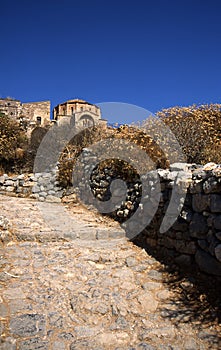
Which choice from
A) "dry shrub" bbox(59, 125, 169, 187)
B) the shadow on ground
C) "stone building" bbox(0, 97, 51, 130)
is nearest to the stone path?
the shadow on ground

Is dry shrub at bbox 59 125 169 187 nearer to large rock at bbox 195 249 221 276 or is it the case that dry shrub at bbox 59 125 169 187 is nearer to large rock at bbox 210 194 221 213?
large rock at bbox 210 194 221 213

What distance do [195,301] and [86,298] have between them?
1.23 meters

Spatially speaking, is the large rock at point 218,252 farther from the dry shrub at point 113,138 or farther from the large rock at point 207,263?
the dry shrub at point 113,138

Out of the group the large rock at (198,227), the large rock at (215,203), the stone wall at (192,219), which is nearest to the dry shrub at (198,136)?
the stone wall at (192,219)

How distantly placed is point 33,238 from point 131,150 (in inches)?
112

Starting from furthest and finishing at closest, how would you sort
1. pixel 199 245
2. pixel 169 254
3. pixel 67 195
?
pixel 67 195, pixel 169 254, pixel 199 245

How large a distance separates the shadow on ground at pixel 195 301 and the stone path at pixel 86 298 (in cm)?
2

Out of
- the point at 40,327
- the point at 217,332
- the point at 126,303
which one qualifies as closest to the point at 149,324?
the point at 126,303

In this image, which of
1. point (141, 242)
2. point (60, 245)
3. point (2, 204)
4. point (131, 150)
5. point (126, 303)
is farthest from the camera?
point (2, 204)

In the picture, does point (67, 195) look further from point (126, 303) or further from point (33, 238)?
point (126, 303)

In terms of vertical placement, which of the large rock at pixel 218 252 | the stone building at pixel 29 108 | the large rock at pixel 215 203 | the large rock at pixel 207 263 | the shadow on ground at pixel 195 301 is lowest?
the shadow on ground at pixel 195 301

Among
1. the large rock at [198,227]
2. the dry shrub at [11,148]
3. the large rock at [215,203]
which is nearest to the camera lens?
the large rock at [215,203]

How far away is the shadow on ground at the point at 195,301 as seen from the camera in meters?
2.59

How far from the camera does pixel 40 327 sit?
2.50 m
